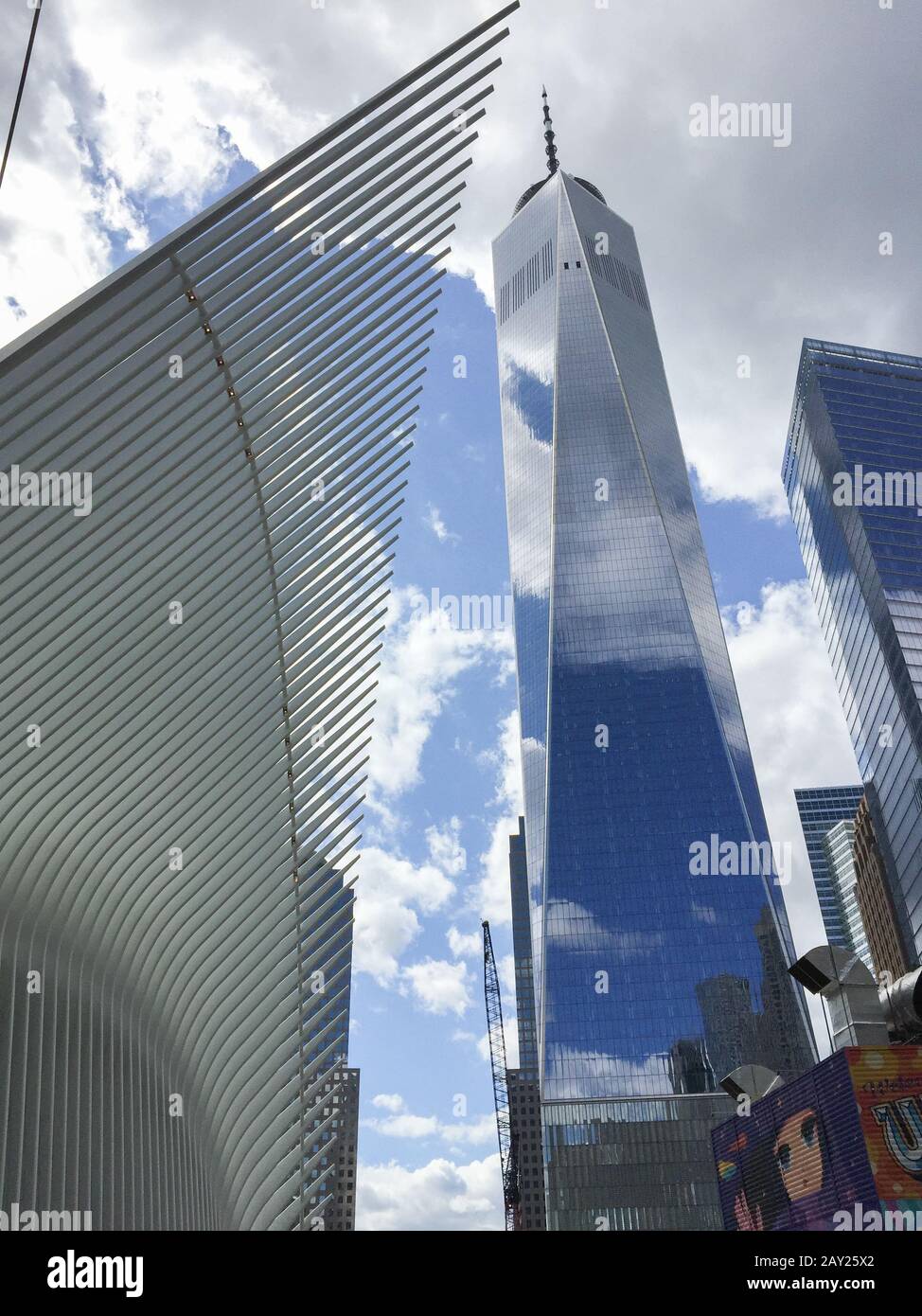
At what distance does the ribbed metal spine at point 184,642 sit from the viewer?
13328mm

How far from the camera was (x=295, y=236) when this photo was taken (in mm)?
13992

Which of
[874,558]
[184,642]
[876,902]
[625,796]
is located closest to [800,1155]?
[184,642]

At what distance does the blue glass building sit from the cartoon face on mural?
6697 cm

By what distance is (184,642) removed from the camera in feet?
55.9

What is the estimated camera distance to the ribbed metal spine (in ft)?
43.7

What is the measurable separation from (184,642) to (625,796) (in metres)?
114

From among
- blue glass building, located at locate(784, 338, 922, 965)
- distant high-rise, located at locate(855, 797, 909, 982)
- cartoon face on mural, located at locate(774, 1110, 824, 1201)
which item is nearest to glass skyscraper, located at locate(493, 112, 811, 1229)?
distant high-rise, located at locate(855, 797, 909, 982)

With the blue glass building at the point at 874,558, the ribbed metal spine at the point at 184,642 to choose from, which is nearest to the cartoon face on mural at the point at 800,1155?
the ribbed metal spine at the point at 184,642

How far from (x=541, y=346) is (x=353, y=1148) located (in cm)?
12326

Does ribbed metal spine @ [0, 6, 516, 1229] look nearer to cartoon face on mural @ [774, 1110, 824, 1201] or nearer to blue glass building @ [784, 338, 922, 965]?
cartoon face on mural @ [774, 1110, 824, 1201]

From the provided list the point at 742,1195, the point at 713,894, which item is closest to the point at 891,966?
the point at 713,894

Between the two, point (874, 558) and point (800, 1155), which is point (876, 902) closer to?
point (874, 558)

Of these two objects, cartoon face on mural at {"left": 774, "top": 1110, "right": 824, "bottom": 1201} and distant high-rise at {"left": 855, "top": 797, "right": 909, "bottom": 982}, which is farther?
distant high-rise at {"left": 855, "top": 797, "right": 909, "bottom": 982}
